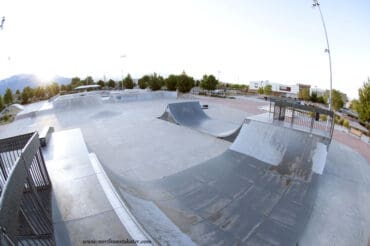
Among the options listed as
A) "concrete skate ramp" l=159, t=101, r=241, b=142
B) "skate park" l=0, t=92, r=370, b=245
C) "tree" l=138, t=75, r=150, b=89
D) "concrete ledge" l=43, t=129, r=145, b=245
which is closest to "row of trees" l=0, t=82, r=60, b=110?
"tree" l=138, t=75, r=150, b=89

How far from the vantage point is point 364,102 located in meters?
12.6

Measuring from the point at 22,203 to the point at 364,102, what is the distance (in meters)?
17.6

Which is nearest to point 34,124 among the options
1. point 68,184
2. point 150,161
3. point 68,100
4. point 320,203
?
point 68,100

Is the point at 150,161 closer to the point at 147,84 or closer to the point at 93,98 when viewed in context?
the point at 93,98

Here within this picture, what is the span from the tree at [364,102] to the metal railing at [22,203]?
17.1m

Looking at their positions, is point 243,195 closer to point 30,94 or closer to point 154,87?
point 154,87

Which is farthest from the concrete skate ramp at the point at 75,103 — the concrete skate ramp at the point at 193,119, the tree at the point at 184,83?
the tree at the point at 184,83

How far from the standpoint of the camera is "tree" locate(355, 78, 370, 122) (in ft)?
40.5

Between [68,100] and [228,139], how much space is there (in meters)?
18.5

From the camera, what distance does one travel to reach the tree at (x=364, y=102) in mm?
12333

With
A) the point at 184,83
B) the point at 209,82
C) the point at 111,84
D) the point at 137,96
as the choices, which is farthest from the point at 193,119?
the point at 111,84

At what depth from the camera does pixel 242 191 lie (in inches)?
227

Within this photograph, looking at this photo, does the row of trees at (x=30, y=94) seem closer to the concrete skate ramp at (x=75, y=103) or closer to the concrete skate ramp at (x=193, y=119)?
the concrete skate ramp at (x=75, y=103)

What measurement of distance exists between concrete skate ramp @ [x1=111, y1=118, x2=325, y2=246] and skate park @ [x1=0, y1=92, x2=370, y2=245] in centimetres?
3
